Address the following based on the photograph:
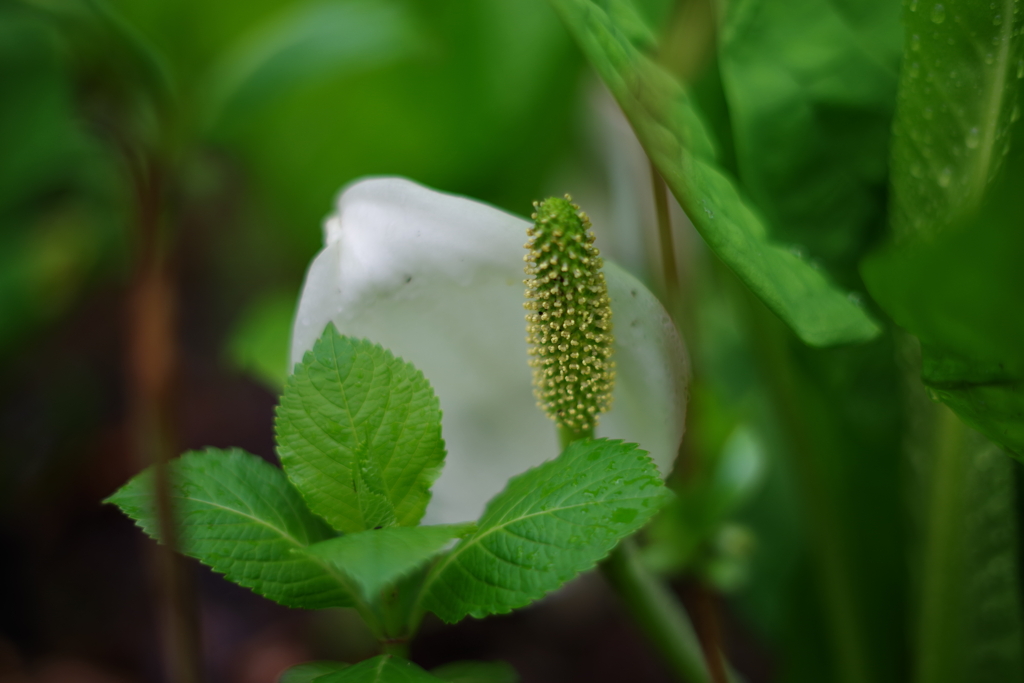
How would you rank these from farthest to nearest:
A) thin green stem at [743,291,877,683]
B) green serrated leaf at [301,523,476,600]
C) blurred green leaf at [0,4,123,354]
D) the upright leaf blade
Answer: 1. blurred green leaf at [0,4,123,354]
2. thin green stem at [743,291,877,683]
3. the upright leaf blade
4. green serrated leaf at [301,523,476,600]

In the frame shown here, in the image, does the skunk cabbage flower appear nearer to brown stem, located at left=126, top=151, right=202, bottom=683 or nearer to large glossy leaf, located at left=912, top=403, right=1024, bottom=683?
brown stem, located at left=126, top=151, right=202, bottom=683

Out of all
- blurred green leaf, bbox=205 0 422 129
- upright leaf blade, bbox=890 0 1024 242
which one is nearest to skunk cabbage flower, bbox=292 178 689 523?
upright leaf blade, bbox=890 0 1024 242

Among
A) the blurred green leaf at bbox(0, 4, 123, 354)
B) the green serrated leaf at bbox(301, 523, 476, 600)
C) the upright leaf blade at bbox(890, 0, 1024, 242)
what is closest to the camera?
the green serrated leaf at bbox(301, 523, 476, 600)

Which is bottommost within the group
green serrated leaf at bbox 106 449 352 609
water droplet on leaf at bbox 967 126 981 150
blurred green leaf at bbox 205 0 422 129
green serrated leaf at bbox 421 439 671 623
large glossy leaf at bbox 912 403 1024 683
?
large glossy leaf at bbox 912 403 1024 683

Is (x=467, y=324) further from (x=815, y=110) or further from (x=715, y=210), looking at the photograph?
(x=815, y=110)

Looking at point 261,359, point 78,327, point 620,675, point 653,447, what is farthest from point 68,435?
point 653,447

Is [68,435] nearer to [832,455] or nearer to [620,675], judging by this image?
[620,675]

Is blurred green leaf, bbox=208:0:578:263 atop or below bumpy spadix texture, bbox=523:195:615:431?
atop

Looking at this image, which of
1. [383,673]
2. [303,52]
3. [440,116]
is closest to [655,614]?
[383,673]
